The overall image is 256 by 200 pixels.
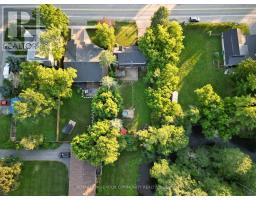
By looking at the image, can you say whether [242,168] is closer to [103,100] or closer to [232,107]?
[232,107]

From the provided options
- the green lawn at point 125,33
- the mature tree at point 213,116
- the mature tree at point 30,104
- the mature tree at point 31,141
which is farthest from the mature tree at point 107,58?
the mature tree at point 31,141

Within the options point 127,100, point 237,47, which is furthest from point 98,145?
point 237,47

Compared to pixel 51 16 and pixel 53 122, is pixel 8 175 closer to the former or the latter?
pixel 53 122

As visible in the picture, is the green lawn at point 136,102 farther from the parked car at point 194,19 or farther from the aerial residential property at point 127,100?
the parked car at point 194,19

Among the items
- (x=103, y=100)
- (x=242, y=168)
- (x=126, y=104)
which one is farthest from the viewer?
(x=126, y=104)

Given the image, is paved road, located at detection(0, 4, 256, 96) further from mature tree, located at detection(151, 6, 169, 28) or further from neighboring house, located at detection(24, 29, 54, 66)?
neighboring house, located at detection(24, 29, 54, 66)

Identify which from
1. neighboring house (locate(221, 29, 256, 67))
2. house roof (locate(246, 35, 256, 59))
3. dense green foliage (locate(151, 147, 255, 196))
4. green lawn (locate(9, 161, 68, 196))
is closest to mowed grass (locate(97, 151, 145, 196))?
dense green foliage (locate(151, 147, 255, 196))
